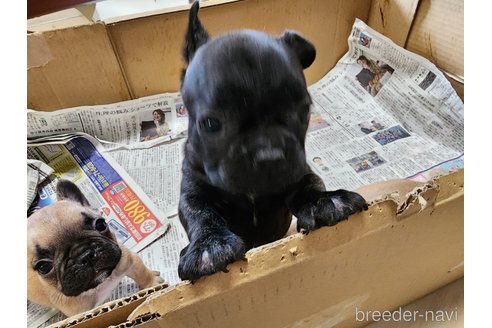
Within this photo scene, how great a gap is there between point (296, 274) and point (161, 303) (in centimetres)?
22

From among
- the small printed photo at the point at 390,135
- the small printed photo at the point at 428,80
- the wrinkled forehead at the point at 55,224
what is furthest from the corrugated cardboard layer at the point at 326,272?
the small printed photo at the point at 428,80

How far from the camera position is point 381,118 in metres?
1.57

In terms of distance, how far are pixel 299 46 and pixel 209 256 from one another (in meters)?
0.45

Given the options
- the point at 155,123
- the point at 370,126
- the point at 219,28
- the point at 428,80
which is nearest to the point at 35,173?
the point at 155,123

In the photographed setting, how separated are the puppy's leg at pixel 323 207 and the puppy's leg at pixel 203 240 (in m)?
0.12

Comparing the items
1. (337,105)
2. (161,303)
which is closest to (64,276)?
(161,303)

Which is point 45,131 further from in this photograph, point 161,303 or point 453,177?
point 453,177

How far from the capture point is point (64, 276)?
3.10 feet

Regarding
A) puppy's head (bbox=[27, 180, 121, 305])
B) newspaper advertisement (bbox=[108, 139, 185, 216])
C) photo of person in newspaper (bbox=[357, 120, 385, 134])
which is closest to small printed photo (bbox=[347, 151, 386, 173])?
photo of person in newspaper (bbox=[357, 120, 385, 134])

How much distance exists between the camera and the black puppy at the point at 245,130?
61 cm

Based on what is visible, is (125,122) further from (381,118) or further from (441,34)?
(441,34)

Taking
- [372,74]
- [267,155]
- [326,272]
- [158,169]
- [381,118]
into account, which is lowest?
[158,169]

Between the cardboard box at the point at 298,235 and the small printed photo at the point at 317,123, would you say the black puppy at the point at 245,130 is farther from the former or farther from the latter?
the small printed photo at the point at 317,123

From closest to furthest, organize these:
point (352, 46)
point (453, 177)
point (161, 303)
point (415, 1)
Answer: point (161, 303), point (453, 177), point (415, 1), point (352, 46)
